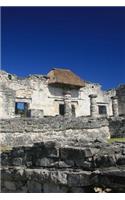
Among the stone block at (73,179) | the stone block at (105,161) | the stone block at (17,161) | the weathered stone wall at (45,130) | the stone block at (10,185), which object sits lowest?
the stone block at (10,185)

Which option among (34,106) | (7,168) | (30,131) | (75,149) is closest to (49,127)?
(30,131)

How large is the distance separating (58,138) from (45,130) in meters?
0.74

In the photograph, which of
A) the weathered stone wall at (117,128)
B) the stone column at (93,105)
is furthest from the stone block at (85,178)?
the stone column at (93,105)

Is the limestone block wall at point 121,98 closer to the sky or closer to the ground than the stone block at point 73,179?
closer to the sky

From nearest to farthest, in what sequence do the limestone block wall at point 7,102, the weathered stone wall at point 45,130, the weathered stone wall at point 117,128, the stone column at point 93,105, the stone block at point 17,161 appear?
the stone block at point 17,161, the weathered stone wall at point 45,130, the weathered stone wall at point 117,128, the limestone block wall at point 7,102, the stone column at point 93,105

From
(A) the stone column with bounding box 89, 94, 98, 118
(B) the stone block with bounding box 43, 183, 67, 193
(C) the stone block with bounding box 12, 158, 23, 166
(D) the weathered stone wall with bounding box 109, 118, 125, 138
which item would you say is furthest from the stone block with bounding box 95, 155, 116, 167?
(A) the stone column with bounding box 89, 94, 98, 118

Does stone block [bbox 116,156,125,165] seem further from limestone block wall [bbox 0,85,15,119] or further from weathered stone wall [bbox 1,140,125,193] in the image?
limestone block wall [bbox 0,85,15,119]

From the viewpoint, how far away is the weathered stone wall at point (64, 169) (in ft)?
18.3

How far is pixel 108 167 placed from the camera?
5676mm

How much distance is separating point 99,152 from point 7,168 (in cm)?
217

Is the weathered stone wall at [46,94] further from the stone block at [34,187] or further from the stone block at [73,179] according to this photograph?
the stone block at [73,179]

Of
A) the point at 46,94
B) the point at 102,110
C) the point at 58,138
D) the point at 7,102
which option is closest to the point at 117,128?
the point at 58,138

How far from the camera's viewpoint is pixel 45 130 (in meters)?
15.3

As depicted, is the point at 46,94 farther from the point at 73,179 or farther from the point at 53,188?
the point at 73,179
